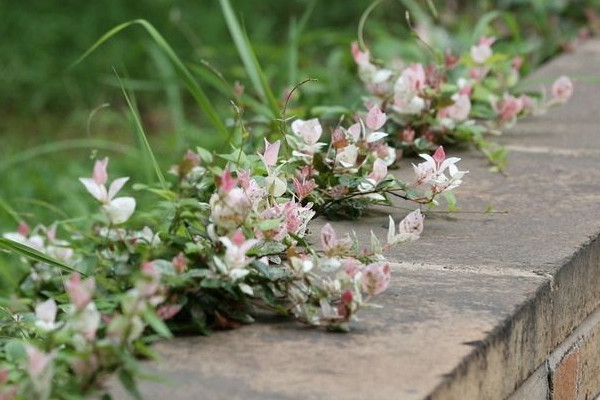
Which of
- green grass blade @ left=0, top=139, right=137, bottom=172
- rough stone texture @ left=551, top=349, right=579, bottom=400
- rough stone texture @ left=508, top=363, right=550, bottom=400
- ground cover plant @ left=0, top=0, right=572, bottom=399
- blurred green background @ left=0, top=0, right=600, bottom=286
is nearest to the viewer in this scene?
ground cover plant @ left=0, top=0, right=572, bottom=399

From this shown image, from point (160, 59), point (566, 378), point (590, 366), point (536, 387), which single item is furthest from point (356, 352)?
point (160, 59)

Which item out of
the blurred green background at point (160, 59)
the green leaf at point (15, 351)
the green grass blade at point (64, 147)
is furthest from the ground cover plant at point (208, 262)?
the blurred green background at point (160, 59)

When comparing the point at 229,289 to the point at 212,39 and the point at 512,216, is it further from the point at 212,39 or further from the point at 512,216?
the point at 212,39

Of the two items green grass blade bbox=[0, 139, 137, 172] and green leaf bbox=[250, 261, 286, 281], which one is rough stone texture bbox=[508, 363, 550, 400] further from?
green grass blade bbox=[0, 139, 137, 172]

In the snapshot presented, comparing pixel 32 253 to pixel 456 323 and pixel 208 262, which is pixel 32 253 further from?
pixel 456 323

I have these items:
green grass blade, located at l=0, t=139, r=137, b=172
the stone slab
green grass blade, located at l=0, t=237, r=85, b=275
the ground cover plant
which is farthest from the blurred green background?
the stone slab

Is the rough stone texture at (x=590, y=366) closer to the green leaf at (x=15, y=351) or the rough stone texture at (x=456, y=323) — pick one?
the rough stone texture at (x=456, y=323)

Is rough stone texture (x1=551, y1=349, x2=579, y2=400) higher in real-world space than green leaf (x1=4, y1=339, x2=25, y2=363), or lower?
lower
